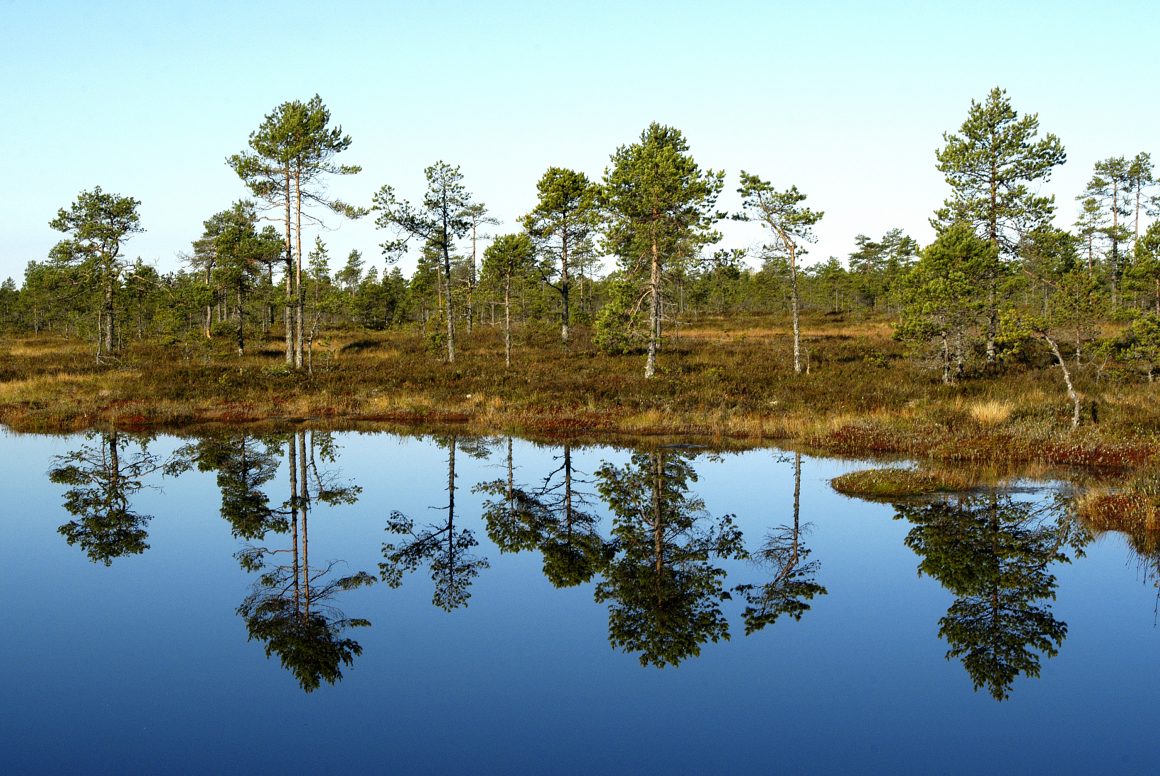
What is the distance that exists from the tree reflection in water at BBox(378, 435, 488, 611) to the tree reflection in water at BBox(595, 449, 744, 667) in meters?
2.22

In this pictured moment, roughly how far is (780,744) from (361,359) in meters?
41.3

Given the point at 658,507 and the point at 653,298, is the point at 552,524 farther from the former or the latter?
the point at 653,298

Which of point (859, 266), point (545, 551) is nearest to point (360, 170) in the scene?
point (545, 551)

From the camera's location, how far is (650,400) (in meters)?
29.9

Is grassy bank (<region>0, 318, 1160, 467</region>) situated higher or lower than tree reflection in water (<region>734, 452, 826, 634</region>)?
higher

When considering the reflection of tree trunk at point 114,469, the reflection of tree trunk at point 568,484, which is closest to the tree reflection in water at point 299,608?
the reflection of tree trunk at point 114,469

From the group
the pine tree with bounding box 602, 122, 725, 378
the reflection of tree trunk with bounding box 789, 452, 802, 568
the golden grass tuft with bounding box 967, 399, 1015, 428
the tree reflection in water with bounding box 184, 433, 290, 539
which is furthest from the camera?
the pine tree with bounding box 602, 122, 725, 378

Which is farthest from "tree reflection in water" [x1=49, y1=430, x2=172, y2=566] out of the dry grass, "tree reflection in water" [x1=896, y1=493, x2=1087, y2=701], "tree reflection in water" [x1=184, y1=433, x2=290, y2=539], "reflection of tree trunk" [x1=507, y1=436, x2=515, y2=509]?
the dry grass

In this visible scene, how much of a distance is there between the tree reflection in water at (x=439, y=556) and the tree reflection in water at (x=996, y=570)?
270 inches

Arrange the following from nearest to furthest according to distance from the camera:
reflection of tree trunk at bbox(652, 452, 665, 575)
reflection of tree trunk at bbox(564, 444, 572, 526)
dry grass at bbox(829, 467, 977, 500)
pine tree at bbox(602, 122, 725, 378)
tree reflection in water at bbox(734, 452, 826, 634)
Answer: tree reflection in water at bbox(734, 452, 826, 634)
reflection of tree trunk at bbox(652, 452, 665, 575)
reflection of tree trunk at bbox(564, 444, 572, 526)
dry grass at bbox(829, 467, 977, 500)
pine tree at bbox(602, 122, 725, 378)

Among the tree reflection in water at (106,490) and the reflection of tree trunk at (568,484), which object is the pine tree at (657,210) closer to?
the reflection of tree trunk at (568,484)

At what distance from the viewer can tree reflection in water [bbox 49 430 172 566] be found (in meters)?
13.9

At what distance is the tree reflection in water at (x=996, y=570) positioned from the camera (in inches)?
360

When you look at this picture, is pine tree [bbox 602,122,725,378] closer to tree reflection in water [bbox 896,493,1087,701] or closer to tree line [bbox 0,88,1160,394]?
tree line [bbox 0,88,1160,394]
